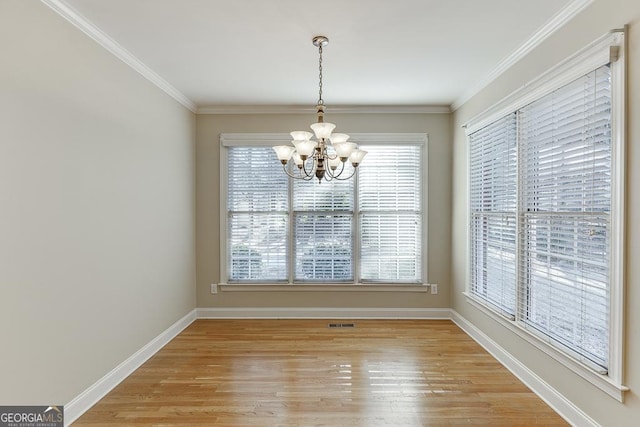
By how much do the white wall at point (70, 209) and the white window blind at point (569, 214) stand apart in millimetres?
3236

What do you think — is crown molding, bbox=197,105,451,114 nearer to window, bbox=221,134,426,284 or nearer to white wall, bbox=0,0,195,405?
window, bbox=221,134,426,284

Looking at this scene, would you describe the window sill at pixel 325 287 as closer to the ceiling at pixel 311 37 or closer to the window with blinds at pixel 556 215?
the window with blinds at pixel 556 215

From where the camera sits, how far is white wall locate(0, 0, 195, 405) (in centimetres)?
179

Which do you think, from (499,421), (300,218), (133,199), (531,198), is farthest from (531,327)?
(133,199)

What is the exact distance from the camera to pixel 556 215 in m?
2.29

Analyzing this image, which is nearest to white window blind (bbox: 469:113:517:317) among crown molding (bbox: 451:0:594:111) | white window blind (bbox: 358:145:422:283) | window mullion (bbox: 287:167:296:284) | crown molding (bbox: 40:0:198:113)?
crown molding (bbox: 451:0:594:111)

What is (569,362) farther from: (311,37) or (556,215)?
(311,37)

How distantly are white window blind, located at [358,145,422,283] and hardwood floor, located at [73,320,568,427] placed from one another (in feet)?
2.75

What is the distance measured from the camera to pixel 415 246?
427 centimetres

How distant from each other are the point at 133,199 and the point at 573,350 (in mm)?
3470

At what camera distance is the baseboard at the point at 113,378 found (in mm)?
2203

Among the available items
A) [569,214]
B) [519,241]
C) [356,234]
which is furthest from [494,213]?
[356,234]

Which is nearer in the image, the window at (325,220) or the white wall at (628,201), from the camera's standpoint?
the white wall at (628,201)

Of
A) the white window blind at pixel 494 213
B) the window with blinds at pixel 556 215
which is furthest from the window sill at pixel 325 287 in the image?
the window with blinds at pixel 556 215
